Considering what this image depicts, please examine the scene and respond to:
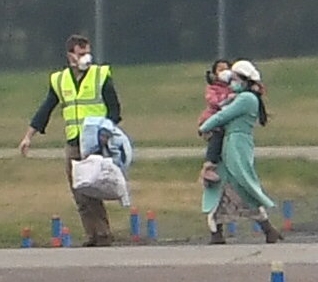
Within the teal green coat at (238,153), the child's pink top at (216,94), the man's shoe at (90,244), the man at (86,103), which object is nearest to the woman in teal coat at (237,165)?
the teal green coat at (238,153)

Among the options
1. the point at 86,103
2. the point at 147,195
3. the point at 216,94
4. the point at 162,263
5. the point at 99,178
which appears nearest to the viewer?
the point at 162,263

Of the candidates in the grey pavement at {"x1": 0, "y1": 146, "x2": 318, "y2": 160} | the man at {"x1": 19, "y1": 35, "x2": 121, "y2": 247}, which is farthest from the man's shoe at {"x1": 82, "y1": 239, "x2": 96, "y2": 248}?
the grey pavement at {"x1": 0, "y1": 146, "x2": 318, "y2": 160}

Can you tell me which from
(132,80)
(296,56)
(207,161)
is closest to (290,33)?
(296,56)

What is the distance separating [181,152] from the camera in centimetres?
2273

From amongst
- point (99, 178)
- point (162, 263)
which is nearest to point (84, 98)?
point (99, 178)

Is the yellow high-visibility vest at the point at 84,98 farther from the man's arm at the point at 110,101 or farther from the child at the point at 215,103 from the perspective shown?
the child at the point at 215,103

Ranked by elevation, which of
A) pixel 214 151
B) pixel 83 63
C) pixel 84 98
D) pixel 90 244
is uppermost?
pixel 83 63

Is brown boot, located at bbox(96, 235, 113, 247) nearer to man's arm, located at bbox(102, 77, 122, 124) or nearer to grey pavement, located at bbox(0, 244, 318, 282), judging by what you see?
grey pavement, located at bbox(0, 244, 318, 282)

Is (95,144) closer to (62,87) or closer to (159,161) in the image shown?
(62,87)

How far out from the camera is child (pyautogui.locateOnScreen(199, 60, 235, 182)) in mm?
13180

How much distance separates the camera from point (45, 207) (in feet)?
57.8

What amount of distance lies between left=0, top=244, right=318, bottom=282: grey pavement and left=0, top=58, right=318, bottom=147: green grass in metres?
12.7

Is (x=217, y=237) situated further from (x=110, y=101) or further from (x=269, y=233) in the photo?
(x=110, y=101)

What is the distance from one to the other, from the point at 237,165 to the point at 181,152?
9670 millimetres
